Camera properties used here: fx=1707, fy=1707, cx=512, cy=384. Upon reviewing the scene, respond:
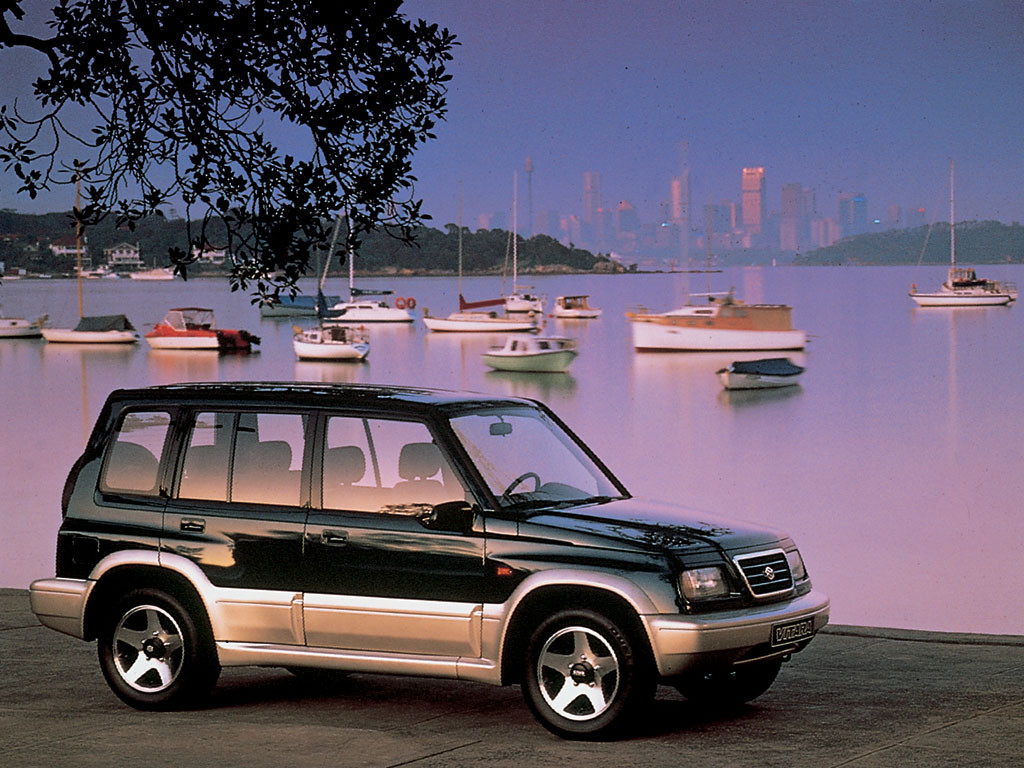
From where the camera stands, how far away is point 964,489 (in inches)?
1770

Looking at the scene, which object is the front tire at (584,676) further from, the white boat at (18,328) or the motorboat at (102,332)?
the white boat at (18,328)

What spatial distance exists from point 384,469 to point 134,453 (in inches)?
61.9

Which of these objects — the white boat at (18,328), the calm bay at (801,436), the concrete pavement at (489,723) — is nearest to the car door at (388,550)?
the concrete pavement at (489,723)

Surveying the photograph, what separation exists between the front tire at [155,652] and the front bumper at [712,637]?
8.48 feet

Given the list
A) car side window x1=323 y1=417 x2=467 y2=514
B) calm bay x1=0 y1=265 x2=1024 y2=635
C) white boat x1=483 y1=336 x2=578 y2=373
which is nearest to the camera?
car side window x1=323 y1=417 x2=467 y2=514

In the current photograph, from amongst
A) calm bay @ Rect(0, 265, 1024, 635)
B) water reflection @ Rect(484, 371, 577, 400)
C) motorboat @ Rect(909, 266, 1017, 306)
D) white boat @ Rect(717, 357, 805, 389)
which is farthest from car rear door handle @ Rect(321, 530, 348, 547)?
motorboat @ Rect(909, 266, 1017, 306)

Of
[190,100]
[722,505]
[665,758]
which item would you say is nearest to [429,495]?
[665,758]

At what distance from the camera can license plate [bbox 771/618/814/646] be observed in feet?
27.7

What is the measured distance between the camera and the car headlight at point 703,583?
26.7 ft

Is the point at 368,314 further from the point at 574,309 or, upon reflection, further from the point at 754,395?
the point at 754,395

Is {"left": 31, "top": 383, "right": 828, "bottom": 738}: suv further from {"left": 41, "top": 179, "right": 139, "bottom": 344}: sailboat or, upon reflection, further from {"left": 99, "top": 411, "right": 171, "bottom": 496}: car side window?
{"left": 41, "top": 179, "right": 139, "bottom": 344}: sailboat

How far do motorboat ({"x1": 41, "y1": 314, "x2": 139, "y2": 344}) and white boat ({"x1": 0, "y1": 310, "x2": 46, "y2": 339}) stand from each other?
10017 mm

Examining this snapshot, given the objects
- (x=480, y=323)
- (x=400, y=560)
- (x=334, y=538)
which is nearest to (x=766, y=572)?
(x=400, y=560)

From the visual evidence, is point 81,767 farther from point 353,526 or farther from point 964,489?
point 964,489
